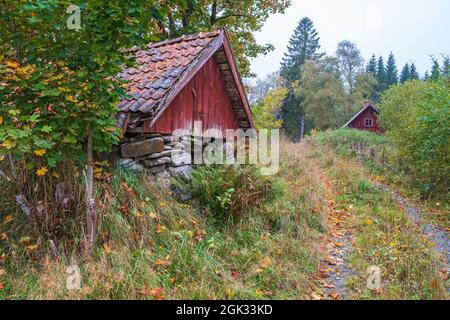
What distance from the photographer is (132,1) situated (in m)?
3.58

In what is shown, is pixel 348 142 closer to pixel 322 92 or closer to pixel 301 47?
pixel 322 92

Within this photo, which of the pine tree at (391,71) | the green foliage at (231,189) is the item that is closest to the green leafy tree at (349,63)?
the pine tree at (391,71)

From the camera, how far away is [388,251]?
4773mm

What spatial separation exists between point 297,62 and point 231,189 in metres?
35.5

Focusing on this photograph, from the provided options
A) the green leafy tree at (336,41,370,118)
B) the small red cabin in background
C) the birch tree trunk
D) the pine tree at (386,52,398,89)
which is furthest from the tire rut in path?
the pine tree at (386,52,398,89)

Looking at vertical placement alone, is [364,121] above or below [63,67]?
above

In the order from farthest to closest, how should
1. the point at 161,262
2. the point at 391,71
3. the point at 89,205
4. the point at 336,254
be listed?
the point at 391,71, the point at 336,254, the point at 89,205, the point at 161,262

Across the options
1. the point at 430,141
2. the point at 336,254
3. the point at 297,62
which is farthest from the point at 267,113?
the point at 297,62

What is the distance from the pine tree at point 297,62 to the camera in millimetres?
36125

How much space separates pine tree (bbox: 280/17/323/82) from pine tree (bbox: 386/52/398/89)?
17.9 m

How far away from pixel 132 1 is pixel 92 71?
959 millimetres

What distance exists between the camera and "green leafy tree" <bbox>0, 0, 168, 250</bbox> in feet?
11.7
